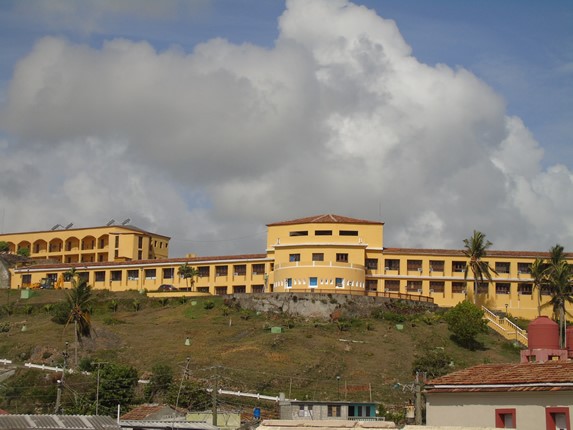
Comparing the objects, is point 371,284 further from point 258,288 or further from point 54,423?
point 54,423

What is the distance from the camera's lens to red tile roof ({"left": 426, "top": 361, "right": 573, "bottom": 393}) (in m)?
39.2

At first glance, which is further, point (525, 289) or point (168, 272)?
point (168, 272)

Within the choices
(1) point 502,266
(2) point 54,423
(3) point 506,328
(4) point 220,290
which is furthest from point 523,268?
(2) point 54,423

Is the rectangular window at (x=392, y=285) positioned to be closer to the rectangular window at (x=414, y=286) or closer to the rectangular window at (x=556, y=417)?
the rectangular window at (x=414, y=286)

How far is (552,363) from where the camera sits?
4259cm

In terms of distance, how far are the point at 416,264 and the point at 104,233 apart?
53.7m

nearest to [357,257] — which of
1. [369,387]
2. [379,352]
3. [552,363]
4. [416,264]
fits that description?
[416,264]

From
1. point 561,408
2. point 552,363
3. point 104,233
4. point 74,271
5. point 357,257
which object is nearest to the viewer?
point 561,408

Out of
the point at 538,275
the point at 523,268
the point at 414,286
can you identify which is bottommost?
the point at 414,286

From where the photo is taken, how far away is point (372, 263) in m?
130

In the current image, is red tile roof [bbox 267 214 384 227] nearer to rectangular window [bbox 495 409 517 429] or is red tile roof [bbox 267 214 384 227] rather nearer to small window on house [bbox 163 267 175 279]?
small window on house [bbox 163 267 175 279]

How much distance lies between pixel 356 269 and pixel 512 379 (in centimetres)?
8478

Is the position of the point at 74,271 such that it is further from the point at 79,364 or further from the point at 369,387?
the point at 369,387

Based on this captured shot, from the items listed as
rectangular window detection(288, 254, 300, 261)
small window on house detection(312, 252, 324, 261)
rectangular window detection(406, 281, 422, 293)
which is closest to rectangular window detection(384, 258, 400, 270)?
rectangular window detection(406, 281, 422, 293)
